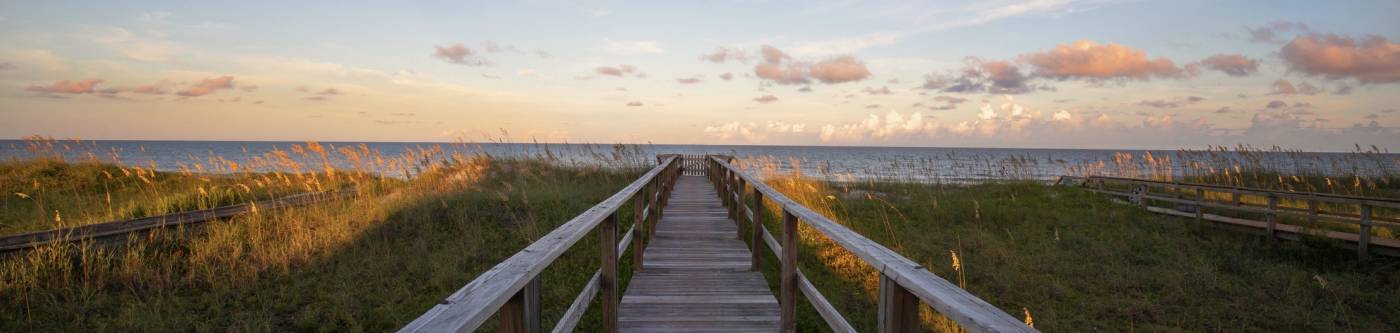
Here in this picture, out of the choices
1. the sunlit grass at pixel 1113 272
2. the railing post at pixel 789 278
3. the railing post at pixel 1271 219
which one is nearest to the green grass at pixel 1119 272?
the sunlit grass at pixel 1113 272

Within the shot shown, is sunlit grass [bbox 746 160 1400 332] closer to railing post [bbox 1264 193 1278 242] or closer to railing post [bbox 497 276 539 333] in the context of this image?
railing post [bbox 1264 193 1278 242]

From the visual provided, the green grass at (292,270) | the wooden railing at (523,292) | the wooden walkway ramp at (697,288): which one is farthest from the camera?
the green grass at (292,270)

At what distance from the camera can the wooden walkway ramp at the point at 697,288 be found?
4.22m

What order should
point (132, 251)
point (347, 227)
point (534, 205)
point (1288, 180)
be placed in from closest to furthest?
point (132, 251) < point (347, 227) < point (534, 205) < point (1288, 180)

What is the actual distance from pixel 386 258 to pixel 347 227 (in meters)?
1.47

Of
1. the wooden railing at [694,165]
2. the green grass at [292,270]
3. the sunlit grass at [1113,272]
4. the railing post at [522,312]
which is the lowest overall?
the sunlit grass at [1113,272]

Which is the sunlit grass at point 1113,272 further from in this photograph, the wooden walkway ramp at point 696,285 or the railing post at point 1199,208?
the wooden walkway ramp at point 696,285

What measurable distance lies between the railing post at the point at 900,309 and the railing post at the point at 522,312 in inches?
44.9

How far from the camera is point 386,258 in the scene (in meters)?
7.44

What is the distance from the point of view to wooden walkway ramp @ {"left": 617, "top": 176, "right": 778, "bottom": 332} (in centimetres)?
422

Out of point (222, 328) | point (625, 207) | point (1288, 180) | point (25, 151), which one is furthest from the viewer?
point (1288, 180)

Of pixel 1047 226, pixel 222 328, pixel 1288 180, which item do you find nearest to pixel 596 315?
pixel 222 328

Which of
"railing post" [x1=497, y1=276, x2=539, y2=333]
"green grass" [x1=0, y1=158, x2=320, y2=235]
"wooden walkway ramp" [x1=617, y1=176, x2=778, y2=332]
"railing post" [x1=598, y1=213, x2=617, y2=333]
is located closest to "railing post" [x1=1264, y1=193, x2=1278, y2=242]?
"wooden walkway ramp" [x1=617, y1=176, x2=778, y2=332]

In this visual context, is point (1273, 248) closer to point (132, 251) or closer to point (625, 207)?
point (625, 207)
